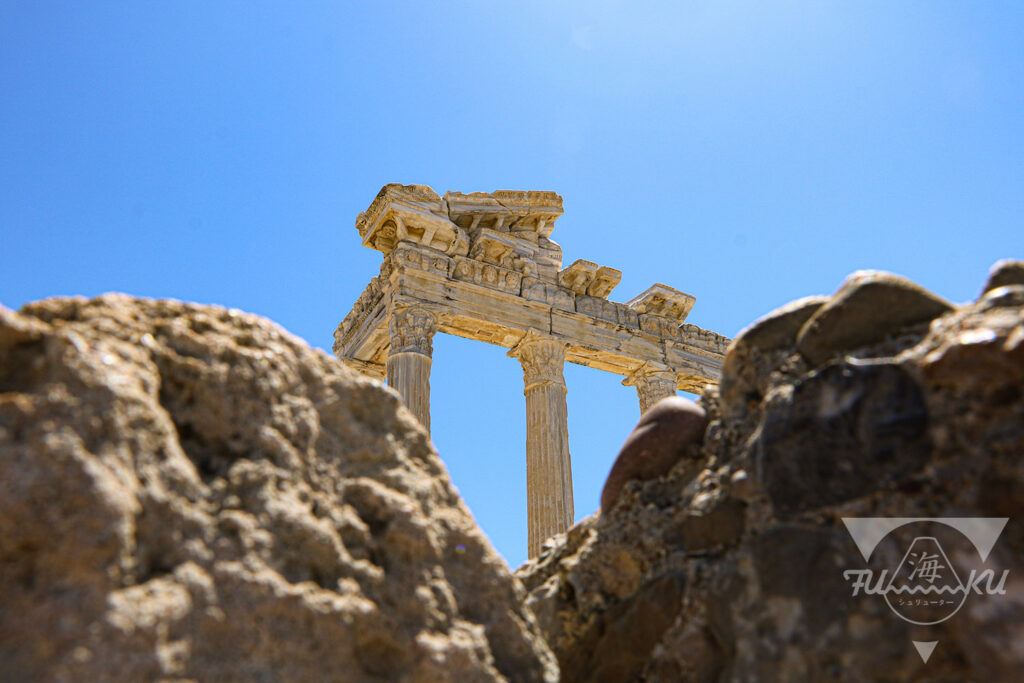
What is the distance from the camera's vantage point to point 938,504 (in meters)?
1.97

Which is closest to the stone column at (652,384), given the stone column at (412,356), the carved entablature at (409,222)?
the carved entablature at (409,222)

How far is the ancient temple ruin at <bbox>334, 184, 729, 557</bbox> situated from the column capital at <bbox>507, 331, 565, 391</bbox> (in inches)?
0.8

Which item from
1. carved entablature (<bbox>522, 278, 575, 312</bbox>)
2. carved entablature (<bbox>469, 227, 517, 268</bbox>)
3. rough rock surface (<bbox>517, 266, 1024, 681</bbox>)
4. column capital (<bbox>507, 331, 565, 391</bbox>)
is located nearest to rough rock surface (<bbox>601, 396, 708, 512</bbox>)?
rough rock surface (<bbox>517, 266, 1024, 681</bbox>)

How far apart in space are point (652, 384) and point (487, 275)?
14.7ft

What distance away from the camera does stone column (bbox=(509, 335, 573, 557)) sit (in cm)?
1393

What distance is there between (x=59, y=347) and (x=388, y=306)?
12.4 metres

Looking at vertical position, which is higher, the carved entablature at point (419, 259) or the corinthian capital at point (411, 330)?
the carved entablature at point (419, 259)

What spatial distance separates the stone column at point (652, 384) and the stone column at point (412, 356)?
5.26 m

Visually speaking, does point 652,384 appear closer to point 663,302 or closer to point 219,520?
point 663,302

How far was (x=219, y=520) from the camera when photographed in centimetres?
189

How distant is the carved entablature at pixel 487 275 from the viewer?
14.8m

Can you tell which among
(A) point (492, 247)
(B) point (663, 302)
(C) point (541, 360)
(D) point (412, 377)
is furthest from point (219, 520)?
(B) point (663, 302)

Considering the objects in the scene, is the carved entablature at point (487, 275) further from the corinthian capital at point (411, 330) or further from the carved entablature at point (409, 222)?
the corinthian capital at point (411, 330)

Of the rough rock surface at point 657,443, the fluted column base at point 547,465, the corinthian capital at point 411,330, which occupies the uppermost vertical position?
the corinthian capital at point 411,330
